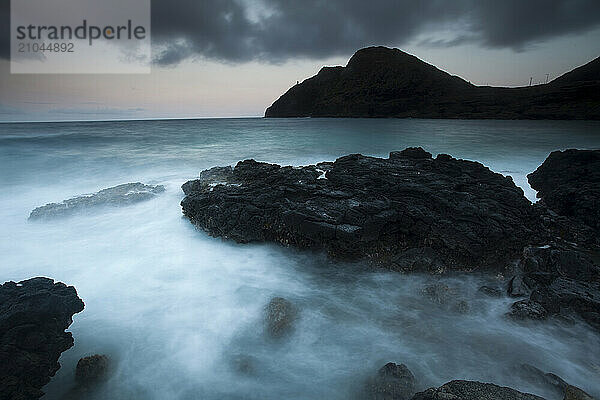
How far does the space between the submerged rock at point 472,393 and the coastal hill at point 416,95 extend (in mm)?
91963

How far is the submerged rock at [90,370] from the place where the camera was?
425 centimetres

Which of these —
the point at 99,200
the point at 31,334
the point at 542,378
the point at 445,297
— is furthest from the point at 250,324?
the point at 99,200

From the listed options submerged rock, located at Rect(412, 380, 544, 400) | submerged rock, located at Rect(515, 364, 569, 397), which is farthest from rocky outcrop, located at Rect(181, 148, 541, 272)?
submerged rock, located at Rect(412, 380, 544, 400)

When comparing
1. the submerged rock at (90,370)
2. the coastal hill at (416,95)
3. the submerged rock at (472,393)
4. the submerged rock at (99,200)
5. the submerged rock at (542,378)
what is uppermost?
the coastal hill at (416,95)

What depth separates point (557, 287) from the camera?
532 centimetres

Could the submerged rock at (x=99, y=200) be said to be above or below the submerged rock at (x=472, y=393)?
above

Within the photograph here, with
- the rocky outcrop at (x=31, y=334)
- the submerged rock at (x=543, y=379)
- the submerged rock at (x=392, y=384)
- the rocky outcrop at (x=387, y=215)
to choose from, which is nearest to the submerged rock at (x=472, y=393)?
the submerged rock at (x=392, y=384)

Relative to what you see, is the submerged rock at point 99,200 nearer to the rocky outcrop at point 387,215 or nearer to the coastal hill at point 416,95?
the rocky outcrop at point 387,215

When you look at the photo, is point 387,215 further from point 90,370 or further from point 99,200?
point 99,200

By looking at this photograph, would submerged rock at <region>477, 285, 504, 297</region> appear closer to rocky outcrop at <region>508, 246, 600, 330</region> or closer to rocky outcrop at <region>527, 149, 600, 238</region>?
rocky outcrop at <region>508, 246, 600, 330</region>

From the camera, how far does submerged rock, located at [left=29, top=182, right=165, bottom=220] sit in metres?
10.2

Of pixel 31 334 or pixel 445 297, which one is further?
pixel 445 297

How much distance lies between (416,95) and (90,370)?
126 m

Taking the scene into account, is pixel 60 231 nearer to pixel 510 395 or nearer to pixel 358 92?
pixel 510 395
